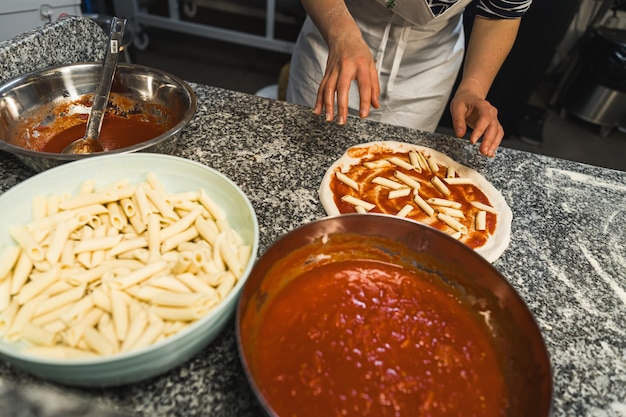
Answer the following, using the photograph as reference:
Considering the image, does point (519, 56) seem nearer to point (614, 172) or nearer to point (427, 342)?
point (614, 172)

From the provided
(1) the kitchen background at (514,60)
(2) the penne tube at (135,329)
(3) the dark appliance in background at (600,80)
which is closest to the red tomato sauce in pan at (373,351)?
(2) the penne tube at (135,329)

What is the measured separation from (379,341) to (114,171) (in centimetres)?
68

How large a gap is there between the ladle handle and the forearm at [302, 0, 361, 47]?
62cm

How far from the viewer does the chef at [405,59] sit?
47.6 inches

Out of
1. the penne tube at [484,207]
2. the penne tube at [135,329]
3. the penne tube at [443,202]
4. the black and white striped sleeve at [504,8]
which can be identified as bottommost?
the penne tube at [443,202]

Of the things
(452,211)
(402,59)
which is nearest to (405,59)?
(402,59)

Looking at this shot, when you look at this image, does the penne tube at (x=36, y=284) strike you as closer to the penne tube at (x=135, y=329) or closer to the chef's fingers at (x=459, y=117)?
the penne tube at (x=135, y=329)

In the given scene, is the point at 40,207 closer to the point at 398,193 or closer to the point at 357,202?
the point at 357,202

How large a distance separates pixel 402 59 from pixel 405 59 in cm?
1

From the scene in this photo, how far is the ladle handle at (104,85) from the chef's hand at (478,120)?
3.36 ft

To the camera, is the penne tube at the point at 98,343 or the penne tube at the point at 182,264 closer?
the penne tube at the point at 98,343

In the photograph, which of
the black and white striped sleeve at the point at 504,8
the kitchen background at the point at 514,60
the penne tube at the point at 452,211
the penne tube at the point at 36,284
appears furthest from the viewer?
the kitchen background at the point at 514,60

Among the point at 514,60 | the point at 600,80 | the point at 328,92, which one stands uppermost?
the point at 328,92

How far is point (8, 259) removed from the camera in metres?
0.74
